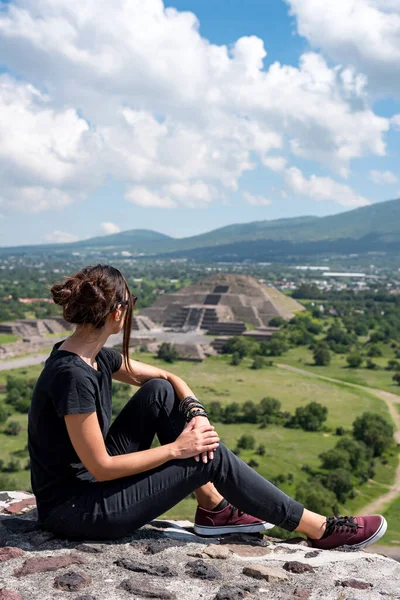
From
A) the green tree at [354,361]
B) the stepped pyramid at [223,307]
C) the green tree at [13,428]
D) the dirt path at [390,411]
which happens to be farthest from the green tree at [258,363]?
the green tree at [13,428]

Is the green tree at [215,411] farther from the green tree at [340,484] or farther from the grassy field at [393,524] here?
the grassy field at [393,524]

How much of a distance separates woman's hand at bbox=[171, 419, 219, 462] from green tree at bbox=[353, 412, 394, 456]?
22758 millimetres

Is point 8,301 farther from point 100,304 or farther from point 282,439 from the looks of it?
point 100,304

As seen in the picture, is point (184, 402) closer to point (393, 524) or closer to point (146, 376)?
point (146, 376)

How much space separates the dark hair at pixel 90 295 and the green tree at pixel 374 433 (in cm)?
2319

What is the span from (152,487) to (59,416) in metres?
0.72

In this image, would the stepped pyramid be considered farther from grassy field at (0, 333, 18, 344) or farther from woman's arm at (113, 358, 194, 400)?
woman's arm at (113, 358, 194, 400)

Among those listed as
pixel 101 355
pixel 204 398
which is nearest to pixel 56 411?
pixel 101 355

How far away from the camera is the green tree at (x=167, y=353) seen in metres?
46.1

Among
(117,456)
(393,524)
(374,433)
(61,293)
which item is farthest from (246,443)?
(61,293)

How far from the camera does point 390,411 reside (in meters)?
32.0

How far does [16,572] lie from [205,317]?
198ft

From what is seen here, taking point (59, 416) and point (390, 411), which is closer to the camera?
point (59, 416)

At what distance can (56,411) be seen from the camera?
Answer: 3723 millimetres
